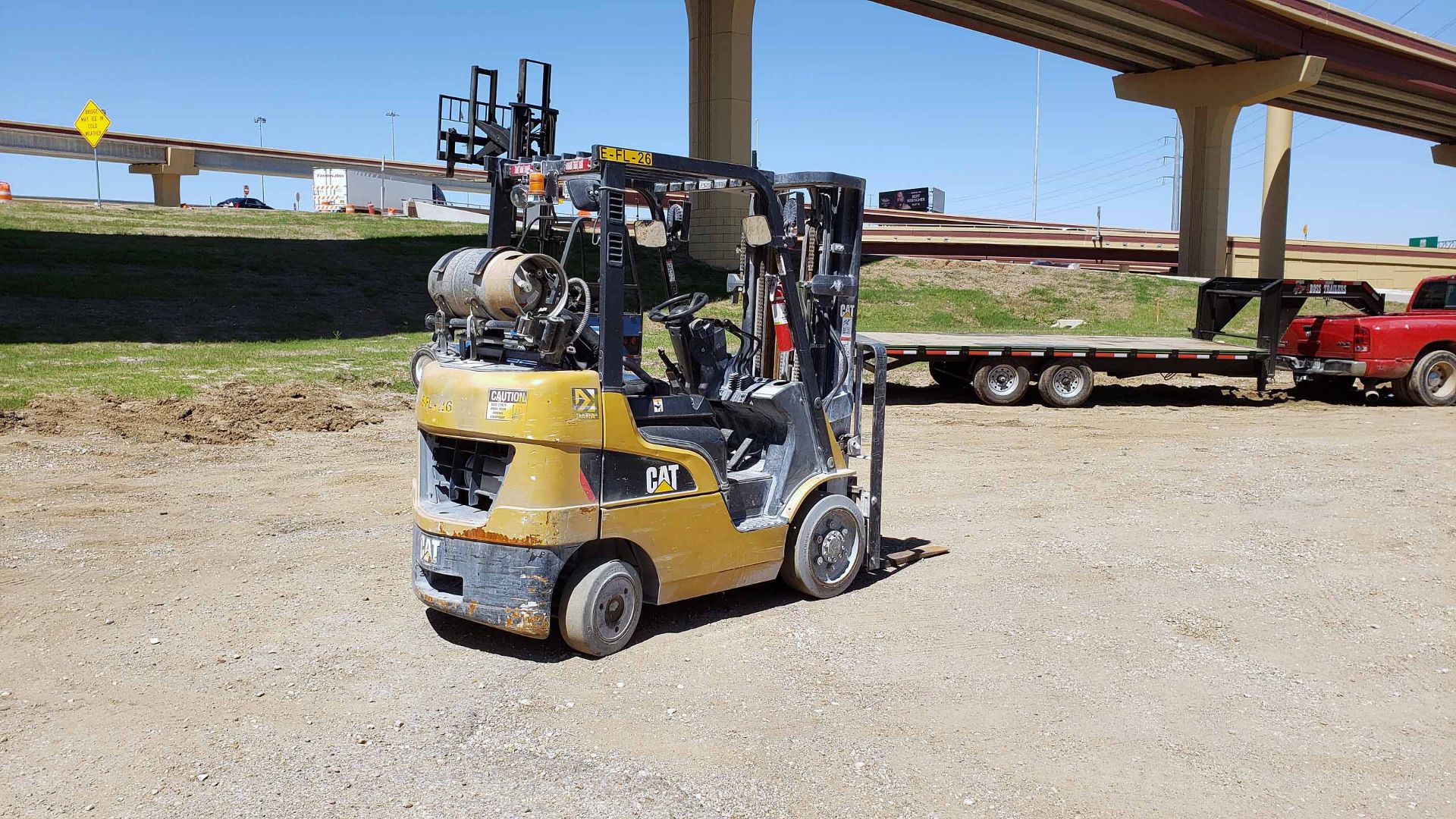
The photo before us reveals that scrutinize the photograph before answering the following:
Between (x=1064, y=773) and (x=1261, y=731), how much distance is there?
3.73ft

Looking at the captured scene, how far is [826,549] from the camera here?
7.07 m

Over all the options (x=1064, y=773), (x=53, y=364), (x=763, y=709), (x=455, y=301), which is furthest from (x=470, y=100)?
(x=53, y=364)

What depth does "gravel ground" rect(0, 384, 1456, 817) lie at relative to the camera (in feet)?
15.1

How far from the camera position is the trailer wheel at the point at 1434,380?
17094mm

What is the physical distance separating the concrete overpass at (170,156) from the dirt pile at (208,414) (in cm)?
3198

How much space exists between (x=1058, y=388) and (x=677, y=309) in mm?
11825

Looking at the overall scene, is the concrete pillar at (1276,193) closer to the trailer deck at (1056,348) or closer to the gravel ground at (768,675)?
the trailer deck at (1056,348)

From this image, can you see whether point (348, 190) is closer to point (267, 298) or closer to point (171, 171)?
point (171, 171)

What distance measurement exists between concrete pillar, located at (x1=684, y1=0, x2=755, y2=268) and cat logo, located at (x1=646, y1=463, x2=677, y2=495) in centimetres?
2224

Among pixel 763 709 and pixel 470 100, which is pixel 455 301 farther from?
pixel 763 709

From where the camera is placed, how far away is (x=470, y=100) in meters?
6.46

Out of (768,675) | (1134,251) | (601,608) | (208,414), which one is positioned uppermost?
(1134,251)

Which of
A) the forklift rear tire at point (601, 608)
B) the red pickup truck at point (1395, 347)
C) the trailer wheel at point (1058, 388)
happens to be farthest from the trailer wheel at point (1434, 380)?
the forklift rear tire at point (601, 608)

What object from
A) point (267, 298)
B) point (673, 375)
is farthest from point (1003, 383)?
point (267, 298)
